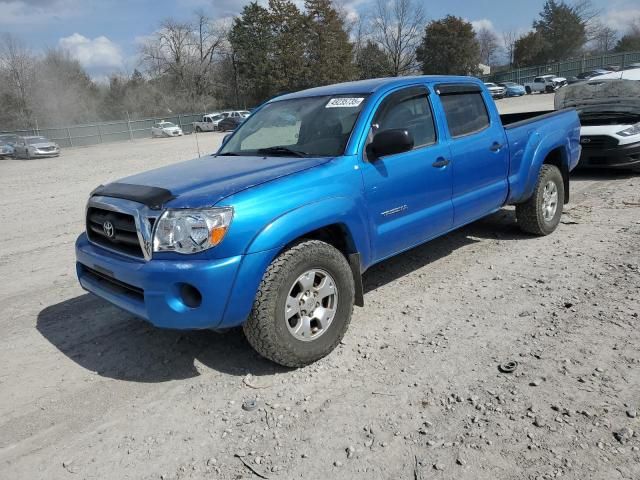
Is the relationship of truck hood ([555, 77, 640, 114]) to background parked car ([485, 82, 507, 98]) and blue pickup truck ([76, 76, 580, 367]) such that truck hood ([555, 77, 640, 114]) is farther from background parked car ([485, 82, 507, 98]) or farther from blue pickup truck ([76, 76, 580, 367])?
background parked car ([485, 82, 507, 98])

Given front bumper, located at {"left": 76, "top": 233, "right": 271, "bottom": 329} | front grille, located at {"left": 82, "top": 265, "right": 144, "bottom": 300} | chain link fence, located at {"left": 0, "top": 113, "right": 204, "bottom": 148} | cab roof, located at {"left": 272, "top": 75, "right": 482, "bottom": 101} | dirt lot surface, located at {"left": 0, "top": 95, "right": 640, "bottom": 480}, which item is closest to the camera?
dirt lot surface, located at {"left": 0, "top": 95, "right": 640, "bottom": 480}

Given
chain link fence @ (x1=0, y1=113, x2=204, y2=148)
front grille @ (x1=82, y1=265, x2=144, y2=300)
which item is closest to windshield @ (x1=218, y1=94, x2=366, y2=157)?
front grille @ (x1=82, y1=265, x2=144, y2=300)

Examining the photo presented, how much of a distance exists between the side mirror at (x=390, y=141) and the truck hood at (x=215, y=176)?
394 millimetres

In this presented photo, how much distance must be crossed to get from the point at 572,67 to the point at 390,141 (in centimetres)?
6813

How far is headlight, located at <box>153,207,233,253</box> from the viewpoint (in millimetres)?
3020

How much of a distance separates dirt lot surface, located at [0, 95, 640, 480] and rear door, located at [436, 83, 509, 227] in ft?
2.24

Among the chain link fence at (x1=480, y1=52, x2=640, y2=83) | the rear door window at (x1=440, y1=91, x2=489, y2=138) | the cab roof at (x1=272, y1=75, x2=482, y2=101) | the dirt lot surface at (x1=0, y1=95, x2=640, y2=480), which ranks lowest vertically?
the dirt lot surface at (x1=0, y1=95, x2=640, y2=480)

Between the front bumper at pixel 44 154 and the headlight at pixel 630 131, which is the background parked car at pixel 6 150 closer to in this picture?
the front bumper at pixel 44 154

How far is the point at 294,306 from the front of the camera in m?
3.38

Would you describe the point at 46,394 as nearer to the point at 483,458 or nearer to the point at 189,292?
the point at 189,292

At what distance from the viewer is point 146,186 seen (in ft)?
11.5

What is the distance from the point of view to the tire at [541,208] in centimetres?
572

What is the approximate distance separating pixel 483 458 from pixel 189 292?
1842 millimetres

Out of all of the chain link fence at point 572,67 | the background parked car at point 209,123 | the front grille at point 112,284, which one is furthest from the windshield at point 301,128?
the chain link fence at point 572,67
